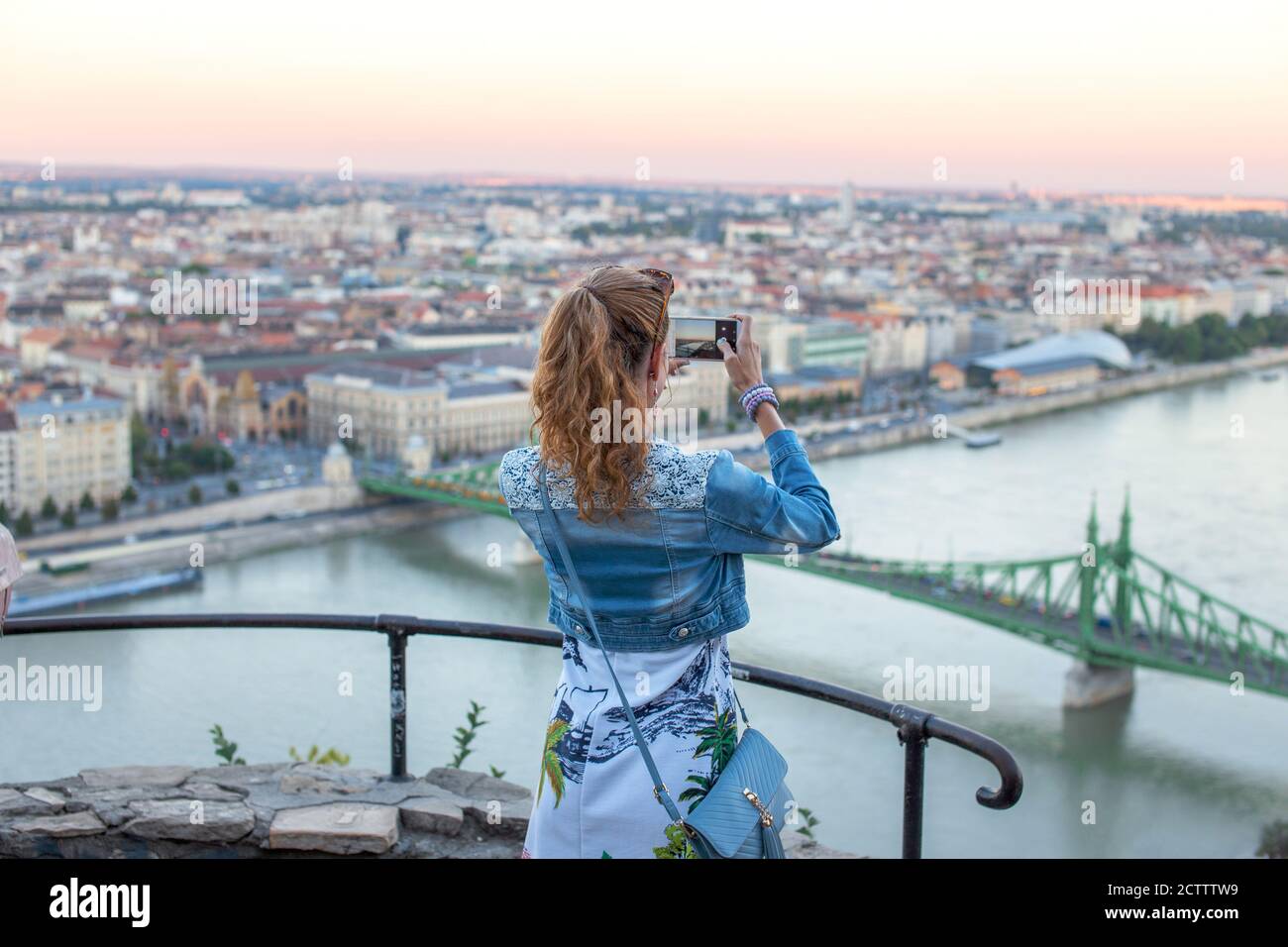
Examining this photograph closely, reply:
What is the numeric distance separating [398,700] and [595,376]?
39cm

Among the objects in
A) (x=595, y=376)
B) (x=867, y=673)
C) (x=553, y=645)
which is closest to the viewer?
(x=595, y=376)

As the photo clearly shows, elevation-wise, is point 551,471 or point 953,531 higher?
point 551,471

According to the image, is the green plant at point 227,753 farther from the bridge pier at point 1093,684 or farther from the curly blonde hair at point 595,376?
the bridge pier at point 1093,684

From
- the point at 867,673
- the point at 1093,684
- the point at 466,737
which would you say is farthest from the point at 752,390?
the point at 1093,684

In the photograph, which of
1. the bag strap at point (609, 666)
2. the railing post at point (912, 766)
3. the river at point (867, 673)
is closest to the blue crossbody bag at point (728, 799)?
the bag strap at point (609, 666)

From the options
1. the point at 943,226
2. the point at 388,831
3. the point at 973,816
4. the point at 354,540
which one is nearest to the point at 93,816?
the point at 388,831

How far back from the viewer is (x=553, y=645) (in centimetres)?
79

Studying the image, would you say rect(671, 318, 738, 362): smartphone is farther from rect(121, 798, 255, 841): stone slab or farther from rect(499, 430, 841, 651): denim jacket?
rect(121, 798, 255, 841): stone slab

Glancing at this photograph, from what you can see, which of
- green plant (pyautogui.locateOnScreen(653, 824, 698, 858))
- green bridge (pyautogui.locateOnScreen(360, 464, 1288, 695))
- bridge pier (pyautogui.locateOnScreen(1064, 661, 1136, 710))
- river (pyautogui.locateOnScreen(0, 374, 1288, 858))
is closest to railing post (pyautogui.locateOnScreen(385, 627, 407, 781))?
river (pyautogui.locateOnScreen(0, 374, 1288, 858))

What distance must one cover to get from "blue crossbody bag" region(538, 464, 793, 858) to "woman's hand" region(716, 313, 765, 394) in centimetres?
9

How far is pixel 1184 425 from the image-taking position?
492 inches

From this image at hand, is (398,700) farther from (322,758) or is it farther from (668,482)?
(322,758)
